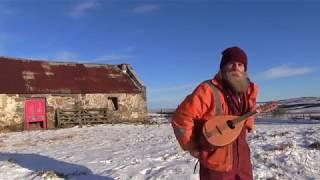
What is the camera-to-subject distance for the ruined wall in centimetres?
2684

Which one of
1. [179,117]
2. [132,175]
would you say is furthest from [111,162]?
[179,117]

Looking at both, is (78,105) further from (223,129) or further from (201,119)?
(223,129)

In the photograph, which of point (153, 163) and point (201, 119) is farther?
point (153, 163)

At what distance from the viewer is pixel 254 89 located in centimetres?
461

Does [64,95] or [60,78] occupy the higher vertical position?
[60,78]

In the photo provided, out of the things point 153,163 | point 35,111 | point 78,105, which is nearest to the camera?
point 153,163

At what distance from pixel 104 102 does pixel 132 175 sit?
22972 mm

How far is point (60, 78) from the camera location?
101 ft

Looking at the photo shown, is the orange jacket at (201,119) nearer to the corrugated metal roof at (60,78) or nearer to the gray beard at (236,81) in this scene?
the gray beard at (236,81)

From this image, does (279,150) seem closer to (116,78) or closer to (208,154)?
(208,154)

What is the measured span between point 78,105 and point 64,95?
3.64 feet

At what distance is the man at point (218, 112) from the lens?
4.33 meters

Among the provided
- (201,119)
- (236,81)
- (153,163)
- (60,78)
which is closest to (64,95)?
(60,78)

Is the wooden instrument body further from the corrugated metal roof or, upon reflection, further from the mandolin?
the corrugated metal roof
